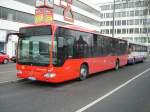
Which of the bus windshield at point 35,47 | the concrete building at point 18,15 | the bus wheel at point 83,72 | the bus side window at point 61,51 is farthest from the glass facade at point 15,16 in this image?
the bus side window at point 61,51

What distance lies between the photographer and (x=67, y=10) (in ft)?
181

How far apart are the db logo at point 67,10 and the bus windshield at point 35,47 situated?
4178 cm

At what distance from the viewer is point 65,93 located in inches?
418

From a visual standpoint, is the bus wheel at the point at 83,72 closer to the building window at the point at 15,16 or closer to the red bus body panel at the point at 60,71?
the red bus body panel at the point at 60,71

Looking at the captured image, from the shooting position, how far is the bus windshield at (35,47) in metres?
Answer: 11.9

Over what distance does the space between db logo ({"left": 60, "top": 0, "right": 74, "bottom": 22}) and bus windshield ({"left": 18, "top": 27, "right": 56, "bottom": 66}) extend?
41781 millimetres

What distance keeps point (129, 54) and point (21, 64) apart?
661 inches

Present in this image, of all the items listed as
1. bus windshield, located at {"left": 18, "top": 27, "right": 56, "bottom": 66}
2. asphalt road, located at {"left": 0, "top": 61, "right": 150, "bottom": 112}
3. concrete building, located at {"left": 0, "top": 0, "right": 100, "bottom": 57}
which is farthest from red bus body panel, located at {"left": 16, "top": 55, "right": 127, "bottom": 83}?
concrete building, located at {"left": 0, "top": 0, "right": 100, "bottom": 57}

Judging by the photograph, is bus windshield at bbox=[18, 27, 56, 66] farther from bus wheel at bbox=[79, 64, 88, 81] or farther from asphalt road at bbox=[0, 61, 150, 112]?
bus wheel at bbox=[79, 64, 88, 81]

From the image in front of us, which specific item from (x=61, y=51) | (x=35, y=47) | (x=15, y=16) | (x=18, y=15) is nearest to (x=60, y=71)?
(x=61, y=51)

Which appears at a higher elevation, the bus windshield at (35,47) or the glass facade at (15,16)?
the glass facade at (15,16)

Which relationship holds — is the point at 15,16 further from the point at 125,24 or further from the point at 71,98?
the point at 125,24

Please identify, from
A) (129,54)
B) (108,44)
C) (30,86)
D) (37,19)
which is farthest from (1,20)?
(30,86)

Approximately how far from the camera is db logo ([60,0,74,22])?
53.9m
